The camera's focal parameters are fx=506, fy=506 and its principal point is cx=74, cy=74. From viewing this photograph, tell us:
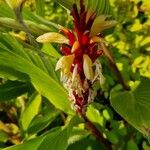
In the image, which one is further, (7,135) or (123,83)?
(7,135)

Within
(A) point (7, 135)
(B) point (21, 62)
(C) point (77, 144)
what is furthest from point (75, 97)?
(A) point (7, 135)

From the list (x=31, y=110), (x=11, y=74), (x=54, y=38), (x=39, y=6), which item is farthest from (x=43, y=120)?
(x=54, y=38)

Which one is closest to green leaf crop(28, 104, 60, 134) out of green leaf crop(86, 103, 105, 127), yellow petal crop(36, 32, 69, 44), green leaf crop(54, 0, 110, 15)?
green leaf crop(86, 103, 105, 127)

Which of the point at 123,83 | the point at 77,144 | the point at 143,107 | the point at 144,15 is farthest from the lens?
the point at 144,15

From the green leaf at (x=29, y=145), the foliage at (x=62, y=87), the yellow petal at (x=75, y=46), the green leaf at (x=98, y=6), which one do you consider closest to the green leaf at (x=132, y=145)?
the foliage at (x=62, y=87)

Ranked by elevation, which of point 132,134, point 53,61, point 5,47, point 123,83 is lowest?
point 132,134

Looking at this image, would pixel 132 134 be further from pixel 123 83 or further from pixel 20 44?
pixel 20 44

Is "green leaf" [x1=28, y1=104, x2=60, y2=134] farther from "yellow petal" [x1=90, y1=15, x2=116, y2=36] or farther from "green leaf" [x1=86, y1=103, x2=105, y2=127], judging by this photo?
"yellow petal" [x1=90, y1=15, x2=116, y2=36]
